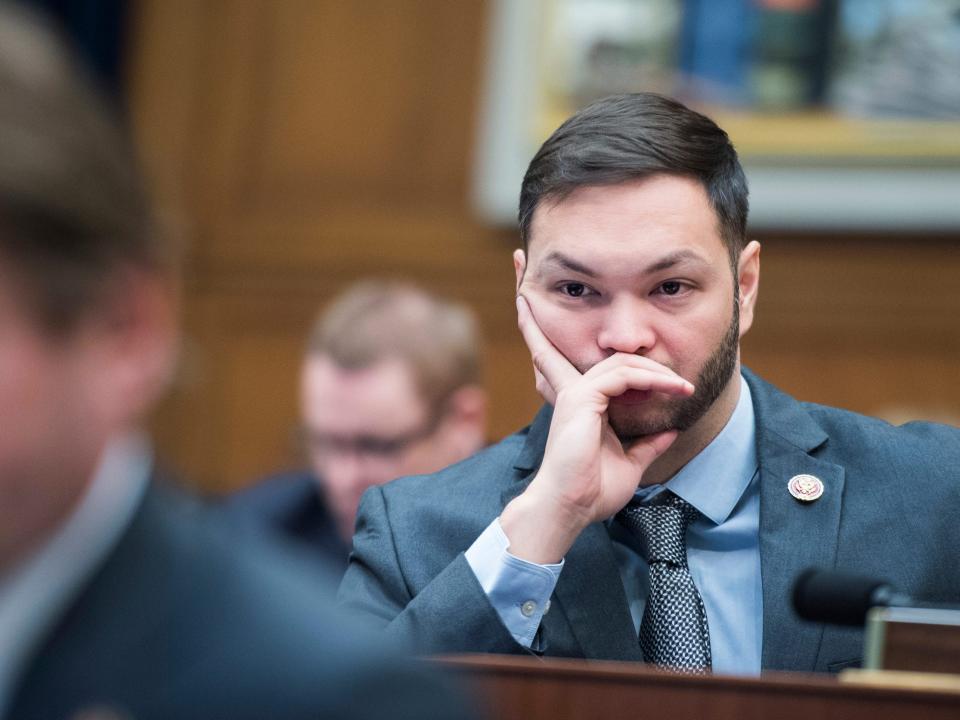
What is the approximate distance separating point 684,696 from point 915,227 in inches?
123

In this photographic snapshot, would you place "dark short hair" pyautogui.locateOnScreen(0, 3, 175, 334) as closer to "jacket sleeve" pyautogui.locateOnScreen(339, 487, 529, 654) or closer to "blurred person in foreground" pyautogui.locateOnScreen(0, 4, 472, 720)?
"blurred person in foreground" pyautogui.locateOnScreen(0, 4, 472, 720)

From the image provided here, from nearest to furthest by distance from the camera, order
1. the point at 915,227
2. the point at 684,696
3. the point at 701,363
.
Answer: the point at 684,696 < the point at 701,363 < the point at 915,227

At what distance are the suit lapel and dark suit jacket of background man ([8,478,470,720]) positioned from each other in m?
1.28

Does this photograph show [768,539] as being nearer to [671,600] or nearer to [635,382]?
[671,600]

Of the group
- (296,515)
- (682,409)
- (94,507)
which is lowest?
(296,515)

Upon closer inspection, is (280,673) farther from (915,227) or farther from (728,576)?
(915,227)

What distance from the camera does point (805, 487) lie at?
2.35 m

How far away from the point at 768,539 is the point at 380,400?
164 cm

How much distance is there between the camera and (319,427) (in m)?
3.78

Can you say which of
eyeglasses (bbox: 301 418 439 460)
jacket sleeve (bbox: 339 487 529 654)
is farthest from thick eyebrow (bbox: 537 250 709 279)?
eyeglasses (bbox: 301 418 439 460)

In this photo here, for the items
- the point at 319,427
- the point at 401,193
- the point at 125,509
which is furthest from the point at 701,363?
the point at 401,193

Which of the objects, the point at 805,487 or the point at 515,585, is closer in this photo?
the point at 515,585

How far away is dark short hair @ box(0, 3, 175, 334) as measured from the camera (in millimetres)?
936

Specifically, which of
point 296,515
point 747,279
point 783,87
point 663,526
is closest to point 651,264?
point 747,279
